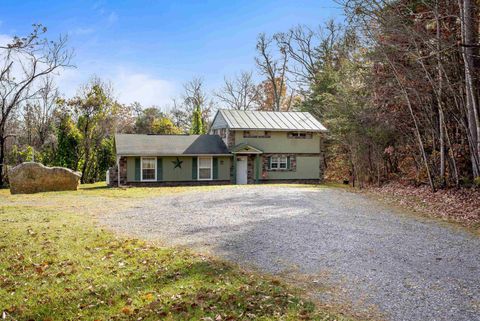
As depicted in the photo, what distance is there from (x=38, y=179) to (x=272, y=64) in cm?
2554

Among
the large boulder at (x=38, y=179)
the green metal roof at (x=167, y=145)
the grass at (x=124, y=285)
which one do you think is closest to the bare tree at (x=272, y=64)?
the green metal roof at (x=167, y=145)

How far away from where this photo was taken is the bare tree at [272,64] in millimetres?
37125

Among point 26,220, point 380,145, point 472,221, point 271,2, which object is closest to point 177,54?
point 271,2

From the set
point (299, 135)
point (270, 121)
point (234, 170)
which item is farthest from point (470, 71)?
point (270, 121)

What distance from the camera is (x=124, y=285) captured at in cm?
518

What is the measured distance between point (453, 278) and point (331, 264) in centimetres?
170

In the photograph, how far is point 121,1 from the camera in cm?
1262

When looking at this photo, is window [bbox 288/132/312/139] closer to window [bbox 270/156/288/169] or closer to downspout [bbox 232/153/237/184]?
window [bbox 270/156/288/169]

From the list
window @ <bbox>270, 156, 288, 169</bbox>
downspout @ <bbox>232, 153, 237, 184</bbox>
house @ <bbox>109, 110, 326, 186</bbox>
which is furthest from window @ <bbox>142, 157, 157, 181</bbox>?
window @ <bbox>270, 156, 288, 169</bbox>

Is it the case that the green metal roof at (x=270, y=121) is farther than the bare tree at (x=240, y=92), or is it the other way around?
the bare tree at (x=240, y=92)

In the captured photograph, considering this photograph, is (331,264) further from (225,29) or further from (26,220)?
(225,29)

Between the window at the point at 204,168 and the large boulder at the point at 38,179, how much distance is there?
6.95m

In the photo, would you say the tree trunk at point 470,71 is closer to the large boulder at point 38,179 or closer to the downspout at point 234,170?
the downspout at point 234,170

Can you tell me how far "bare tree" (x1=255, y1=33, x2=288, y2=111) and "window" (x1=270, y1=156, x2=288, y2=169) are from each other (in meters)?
13.7
